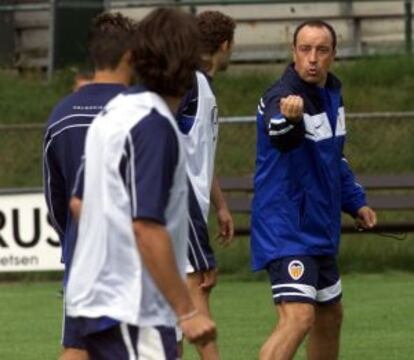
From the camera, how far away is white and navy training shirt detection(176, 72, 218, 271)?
809 centimetres

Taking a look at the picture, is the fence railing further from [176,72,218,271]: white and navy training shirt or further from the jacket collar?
the jacket collar

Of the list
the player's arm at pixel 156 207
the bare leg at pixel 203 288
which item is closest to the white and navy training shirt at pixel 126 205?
the player's arm at pixel 156 207

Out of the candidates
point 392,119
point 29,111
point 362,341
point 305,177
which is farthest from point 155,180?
point 29,111

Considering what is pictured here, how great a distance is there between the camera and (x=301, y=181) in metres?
7.86

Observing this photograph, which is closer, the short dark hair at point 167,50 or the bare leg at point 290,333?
the short dark hair at point 167,50

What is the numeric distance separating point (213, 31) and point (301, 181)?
1.02 meters

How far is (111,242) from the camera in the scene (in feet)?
17.6

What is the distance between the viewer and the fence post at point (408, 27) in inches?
803

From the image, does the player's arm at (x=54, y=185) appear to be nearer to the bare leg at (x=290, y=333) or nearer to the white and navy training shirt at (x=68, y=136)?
the white and navy training shirt at (x=68, y=136)

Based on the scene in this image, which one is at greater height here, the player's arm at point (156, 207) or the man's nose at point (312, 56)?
the man's nose at point (312, 56)

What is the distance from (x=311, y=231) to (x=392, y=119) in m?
9.16

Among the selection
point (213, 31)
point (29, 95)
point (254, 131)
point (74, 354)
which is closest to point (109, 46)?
point (74, 354)

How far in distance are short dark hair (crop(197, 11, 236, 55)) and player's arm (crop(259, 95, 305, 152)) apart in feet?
2.61

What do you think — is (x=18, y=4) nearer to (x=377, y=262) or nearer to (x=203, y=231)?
(x=377, y=262)
